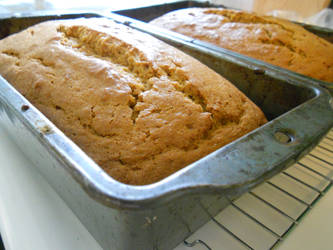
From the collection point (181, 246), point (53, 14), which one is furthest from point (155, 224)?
point (53, 14)

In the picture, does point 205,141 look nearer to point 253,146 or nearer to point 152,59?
point 253,146

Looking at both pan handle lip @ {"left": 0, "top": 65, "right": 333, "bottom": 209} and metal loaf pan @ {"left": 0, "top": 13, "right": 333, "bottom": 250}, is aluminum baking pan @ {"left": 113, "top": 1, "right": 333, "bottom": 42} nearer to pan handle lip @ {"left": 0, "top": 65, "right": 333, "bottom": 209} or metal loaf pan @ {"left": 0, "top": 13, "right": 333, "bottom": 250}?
metal loaf pan @ {"left": 0, "top": 13, "right": 333, "bottom": 250}

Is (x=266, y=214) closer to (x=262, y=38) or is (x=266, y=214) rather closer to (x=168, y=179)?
(x=168, y=179)

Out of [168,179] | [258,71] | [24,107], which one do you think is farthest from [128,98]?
[258,71]

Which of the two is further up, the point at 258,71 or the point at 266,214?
the point at 258,71

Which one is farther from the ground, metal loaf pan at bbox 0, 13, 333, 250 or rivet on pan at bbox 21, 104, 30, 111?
rivet on pan at bbox 21, 104, 30, 111

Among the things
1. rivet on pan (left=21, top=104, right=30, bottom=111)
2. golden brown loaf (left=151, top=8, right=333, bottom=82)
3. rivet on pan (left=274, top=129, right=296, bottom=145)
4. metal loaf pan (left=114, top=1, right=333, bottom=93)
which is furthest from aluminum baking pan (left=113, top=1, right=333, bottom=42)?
rivet on pan (left=274, top=129, right=296, bottom=145)
